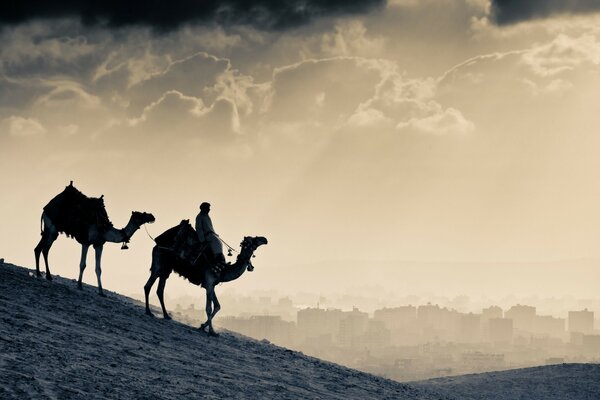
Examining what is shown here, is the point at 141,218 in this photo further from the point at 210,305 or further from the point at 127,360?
the point at 127,360

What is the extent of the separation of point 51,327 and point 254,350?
5999 millimetres

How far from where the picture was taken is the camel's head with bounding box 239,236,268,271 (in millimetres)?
22219

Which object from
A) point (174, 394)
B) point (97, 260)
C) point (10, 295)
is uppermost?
point (97, 260)

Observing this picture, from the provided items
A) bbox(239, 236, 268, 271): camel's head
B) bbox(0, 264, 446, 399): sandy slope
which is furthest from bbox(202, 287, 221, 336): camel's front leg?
bbox(239, 236, 268, 271): camel's head

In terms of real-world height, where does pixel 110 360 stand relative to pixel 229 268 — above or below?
below

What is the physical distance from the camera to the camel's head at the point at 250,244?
72.9 feet

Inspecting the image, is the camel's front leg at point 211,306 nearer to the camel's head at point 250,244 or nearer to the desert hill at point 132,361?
the desert hill at point 132,361

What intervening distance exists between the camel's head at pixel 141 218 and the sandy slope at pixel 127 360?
2.31 m

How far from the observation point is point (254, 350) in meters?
21.6

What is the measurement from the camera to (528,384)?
90.3ft

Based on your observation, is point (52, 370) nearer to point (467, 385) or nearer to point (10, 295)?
point (10, 295)

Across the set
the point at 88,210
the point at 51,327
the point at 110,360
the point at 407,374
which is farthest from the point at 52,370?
the point at 407,374

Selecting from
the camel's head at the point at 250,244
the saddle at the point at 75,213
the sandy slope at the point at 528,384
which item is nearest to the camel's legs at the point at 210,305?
the camel's head at the point at 250,244

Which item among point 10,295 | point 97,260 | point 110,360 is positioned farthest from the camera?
point 97,260
